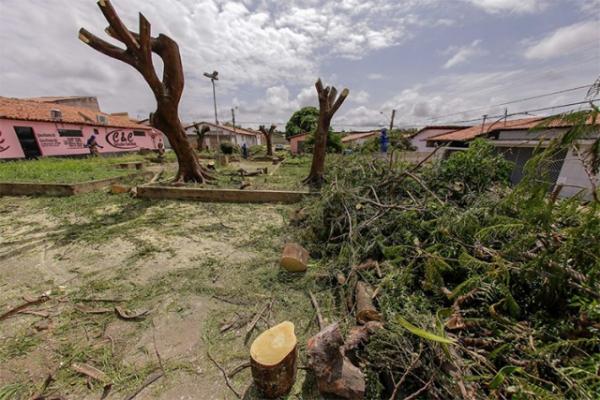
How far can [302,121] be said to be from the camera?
30.4 metres

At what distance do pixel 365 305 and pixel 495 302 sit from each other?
98 cm

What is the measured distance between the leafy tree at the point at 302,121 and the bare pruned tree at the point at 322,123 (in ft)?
76.3

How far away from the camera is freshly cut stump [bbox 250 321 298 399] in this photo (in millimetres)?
1438

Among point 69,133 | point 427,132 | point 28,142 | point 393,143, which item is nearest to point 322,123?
point 393,143

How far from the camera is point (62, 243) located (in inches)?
141

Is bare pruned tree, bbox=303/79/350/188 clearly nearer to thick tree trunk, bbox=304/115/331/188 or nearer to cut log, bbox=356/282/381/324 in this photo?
thick tree trunk, bbox=304/115/331/188

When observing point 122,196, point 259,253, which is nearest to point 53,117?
point 122,196

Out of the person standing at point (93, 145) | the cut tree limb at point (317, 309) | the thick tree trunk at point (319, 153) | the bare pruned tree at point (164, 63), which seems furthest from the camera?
the person standing at point (93, 145)

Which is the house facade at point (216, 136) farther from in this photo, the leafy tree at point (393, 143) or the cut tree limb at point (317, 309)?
the cut tree limb at point (317, 309)

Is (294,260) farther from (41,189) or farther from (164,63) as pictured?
(41,189)

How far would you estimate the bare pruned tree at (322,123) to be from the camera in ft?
22.0

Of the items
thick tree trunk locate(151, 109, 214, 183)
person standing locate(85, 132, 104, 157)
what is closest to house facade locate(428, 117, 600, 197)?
thick tree trunk locate(151, 109, 214, 183)

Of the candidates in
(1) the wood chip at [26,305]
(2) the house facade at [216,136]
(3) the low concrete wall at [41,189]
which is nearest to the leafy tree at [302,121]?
(2) the house facade at [216,136]

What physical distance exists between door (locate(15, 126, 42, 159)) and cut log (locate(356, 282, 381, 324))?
19.0 meters
